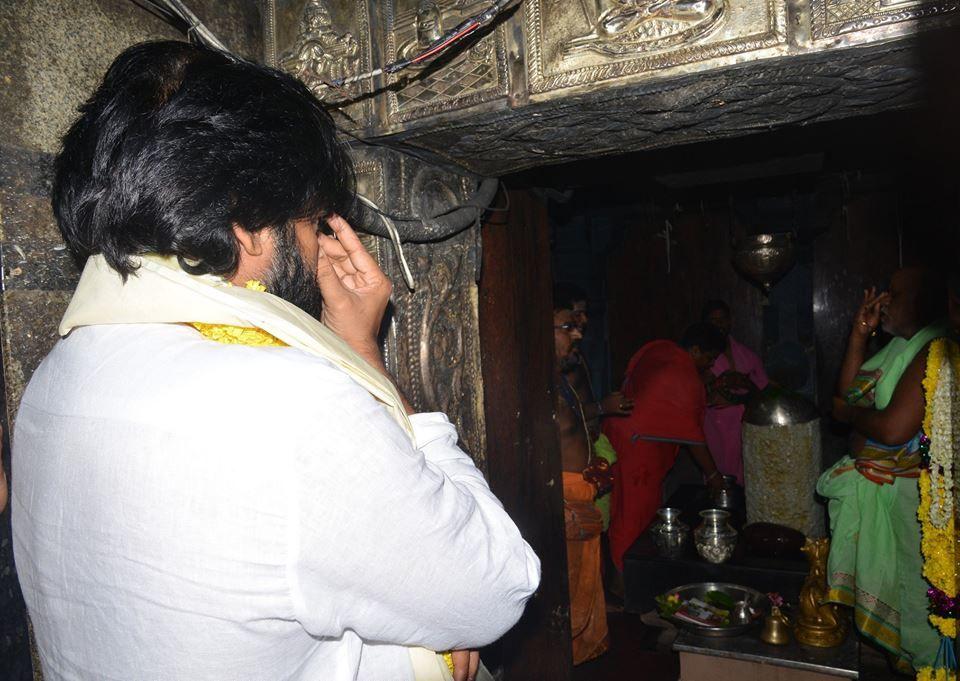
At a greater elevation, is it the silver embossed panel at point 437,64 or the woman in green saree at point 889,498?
the silver embossed panel at point 437,64

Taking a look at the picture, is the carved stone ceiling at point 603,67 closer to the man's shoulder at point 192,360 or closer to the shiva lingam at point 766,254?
the man's shoulder at point 192,360

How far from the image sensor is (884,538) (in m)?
2.99

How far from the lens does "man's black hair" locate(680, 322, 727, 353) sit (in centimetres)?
545

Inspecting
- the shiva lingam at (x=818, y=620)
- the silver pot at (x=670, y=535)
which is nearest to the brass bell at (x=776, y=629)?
the shiva lingam at (x=818, y=620)

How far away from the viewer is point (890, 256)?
571cm

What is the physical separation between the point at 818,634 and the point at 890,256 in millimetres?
4290

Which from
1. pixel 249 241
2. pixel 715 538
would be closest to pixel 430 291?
pixel 249 241

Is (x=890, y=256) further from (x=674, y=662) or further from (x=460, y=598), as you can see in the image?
(x=460, y=598)

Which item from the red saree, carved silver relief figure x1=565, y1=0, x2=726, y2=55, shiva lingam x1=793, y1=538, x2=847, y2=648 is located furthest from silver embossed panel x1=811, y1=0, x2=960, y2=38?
the red saree

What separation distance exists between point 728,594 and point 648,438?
1.67 meters

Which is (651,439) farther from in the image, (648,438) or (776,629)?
(776,629)

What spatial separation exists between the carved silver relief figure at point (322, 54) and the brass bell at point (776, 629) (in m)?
2.59

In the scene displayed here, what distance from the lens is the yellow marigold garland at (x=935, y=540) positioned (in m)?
2.60

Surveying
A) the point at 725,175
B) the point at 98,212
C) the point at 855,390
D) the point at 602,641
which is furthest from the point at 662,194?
the point at 98,212
